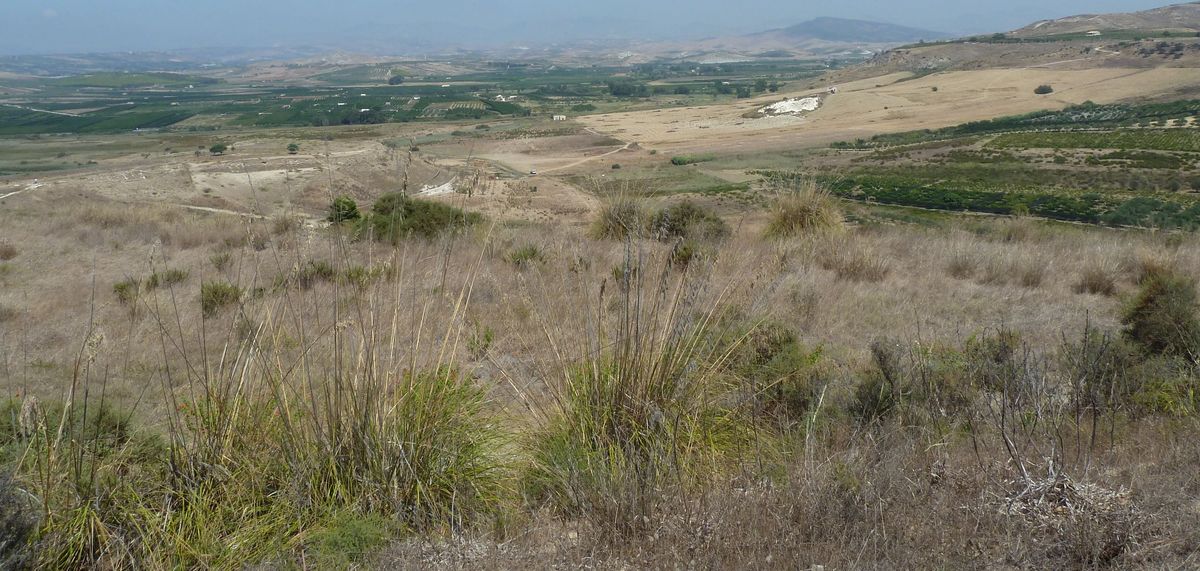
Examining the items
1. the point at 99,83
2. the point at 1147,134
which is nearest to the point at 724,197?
the point at 1147,134

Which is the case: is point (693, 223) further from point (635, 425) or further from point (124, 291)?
point (635, 425)

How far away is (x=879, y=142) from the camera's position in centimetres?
5447

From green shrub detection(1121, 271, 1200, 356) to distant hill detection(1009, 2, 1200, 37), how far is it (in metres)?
122

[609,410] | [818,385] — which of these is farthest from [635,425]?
[818,385]

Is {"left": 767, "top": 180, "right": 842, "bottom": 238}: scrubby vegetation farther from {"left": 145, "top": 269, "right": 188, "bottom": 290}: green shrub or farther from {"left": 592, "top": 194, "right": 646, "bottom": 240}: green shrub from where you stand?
{"left": 145, "top": 269, "right": 188, "bottom": 290}: green shrub

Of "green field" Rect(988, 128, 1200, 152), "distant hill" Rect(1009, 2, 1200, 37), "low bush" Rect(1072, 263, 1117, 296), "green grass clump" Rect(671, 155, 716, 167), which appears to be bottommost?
"green grass clump" Rect(671, 155, 716, 167)

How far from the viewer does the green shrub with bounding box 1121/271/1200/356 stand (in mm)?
4129

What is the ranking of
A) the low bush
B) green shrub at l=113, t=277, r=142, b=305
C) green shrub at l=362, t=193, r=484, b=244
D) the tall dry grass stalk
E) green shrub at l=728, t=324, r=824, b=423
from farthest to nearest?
1. green shrub at l=362, t=193, r=484, b=244
2. the low bush
3. green shrub at l=113, t=277, r=142, b=305
4. green shrub at l=728, t=324, r=824, b=423
5. the tall dry grass stalk

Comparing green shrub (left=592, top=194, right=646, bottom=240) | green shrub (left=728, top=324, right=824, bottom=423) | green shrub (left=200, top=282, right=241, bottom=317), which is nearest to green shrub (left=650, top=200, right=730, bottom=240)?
green shrub (left=592, top=194, right=646, bottom=240)

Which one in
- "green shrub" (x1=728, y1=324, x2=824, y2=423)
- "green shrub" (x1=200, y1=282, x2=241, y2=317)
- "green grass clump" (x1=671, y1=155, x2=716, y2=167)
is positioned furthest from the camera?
"green grass clump" (x1=671, y1=155, x2=716, y2=167)

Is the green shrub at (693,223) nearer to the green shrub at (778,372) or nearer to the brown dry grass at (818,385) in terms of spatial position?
the brown dry grass at (818,385)

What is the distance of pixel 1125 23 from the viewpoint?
11844 centimetres

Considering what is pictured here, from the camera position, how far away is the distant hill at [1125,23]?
111 meters

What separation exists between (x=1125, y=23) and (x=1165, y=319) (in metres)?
145
